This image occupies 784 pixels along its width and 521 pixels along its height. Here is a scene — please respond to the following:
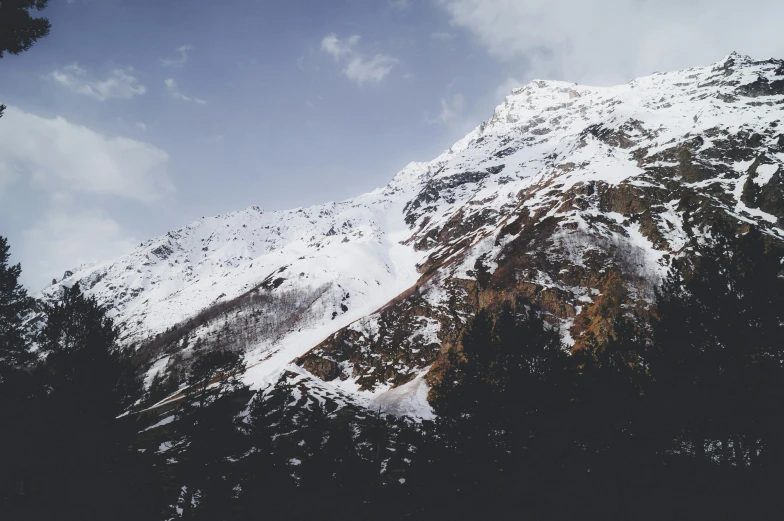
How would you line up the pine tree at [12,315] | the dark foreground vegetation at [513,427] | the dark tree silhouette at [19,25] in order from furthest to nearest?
1. the pine tree at [12,315]
2. the dark foreground vegetation at [513,427]
3. the dark tree silhouette at [19,25]

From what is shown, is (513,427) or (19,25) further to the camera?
(513,427)

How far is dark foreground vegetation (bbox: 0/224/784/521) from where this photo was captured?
14.6 m

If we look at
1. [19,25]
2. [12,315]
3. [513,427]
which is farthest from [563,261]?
[19,25]

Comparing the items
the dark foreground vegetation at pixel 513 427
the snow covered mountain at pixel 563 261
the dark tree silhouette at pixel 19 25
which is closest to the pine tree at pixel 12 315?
the dark foreground vegetation at pixel 513 427

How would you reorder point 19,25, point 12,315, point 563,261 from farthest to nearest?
point 563,261
point 12,315
point 19,25

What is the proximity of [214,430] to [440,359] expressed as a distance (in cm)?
6198

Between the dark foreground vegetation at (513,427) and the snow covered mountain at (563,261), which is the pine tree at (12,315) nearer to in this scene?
the dark foreground vegetation at (513,427)

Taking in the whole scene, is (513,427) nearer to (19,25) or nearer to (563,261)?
(19,25)

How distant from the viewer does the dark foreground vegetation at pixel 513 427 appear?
1456cm

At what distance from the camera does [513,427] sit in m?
25.8

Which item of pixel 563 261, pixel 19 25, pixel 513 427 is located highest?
pixel 563 261

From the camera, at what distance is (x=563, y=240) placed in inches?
3900

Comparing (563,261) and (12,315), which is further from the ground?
(563,261)

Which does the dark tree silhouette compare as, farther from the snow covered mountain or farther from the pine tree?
the snow covered mountain
